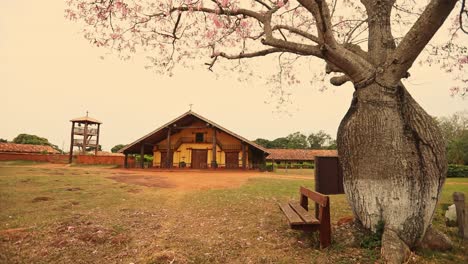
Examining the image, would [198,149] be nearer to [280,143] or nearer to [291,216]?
[291,216]

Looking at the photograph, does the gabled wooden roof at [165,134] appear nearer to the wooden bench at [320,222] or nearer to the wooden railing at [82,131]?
the wooden railing at [82,131]

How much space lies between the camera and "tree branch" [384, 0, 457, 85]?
394cm

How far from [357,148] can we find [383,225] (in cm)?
136

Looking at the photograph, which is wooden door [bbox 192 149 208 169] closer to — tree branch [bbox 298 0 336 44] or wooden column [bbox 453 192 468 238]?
wooden column [bbox 453 192 468 238]

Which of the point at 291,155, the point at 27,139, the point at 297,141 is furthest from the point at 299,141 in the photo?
the point at 27,139

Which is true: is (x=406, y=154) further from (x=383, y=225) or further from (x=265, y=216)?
(x=265, y=216)

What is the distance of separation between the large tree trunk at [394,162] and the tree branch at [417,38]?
1.12 feet

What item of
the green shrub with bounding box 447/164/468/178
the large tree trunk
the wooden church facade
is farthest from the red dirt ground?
the green shrub with bounding box 447/164/468/178

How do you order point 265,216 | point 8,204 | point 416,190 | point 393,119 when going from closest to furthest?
point 416,190 < point 393,119 < point 265,216 < point 8,204

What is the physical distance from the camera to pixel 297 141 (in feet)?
245

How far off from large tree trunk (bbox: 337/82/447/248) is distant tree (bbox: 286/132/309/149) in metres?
66.1

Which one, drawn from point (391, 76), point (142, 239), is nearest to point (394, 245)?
point (391, 76)

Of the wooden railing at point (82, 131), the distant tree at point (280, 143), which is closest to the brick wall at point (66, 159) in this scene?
the wooden railing at point (82, 131)

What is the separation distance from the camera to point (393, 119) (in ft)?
15.0
